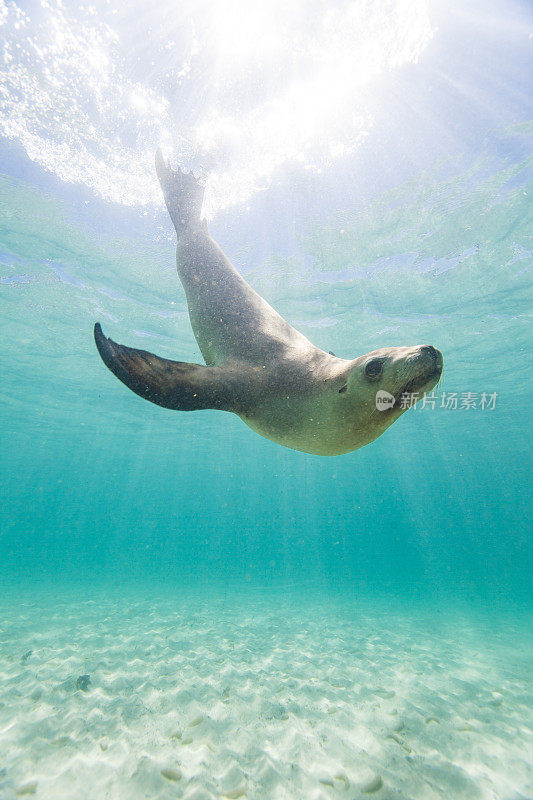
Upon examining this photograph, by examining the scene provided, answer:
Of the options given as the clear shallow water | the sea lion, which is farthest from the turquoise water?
the sea lion

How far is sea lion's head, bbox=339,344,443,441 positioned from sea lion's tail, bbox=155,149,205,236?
3.44 metres

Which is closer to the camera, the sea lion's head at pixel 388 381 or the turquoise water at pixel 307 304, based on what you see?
the sea lion's head at pixel 388 381

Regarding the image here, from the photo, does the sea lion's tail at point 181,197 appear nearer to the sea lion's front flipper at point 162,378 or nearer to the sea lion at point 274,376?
the sea lion at point 274,376

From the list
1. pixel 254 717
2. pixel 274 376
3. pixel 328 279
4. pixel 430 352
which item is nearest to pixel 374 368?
pixel 430 352

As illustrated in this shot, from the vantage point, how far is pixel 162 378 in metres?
2.17

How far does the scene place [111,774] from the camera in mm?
3113

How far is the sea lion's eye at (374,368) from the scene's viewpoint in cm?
195

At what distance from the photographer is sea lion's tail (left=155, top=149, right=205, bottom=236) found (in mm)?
4633

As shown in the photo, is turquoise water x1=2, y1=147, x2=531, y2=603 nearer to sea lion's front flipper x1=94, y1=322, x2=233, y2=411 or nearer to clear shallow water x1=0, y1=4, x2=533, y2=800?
clear shallow water x1=0, y1=4, x2=533, y2=800

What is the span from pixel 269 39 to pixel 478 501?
8455cm

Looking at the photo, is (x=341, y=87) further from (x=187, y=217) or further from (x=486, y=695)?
(x=486, y=695)

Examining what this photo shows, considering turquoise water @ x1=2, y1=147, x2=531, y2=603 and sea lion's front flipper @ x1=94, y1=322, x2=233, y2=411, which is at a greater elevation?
turquoise water @ x1=2, y1=147, x2=531, y2=603

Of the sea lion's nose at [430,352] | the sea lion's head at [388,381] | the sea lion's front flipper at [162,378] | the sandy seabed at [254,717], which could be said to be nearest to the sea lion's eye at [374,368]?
the sea lion's head at [388,381]

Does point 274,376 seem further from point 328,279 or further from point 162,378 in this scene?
point 328,279
